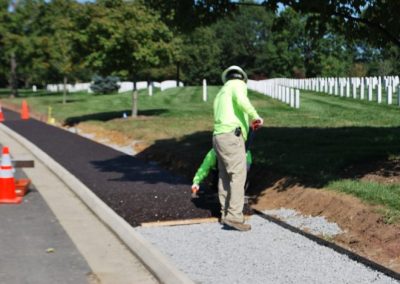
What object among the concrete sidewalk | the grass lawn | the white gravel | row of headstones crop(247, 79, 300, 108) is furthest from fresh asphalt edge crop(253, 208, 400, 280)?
row of headstones crop(247, 79, 300, 108)

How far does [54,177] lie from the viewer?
11805 mm

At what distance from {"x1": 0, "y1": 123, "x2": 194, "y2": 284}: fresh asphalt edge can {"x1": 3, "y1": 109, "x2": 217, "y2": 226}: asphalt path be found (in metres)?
0.16

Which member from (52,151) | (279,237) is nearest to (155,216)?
(279,237)

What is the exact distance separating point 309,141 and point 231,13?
4.16 metres

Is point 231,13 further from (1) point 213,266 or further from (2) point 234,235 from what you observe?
(1) point 213,266

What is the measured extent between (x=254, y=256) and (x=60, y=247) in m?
2.08

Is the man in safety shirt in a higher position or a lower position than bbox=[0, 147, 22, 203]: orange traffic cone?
Result: higher

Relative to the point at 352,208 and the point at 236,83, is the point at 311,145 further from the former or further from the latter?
the point at 236,83

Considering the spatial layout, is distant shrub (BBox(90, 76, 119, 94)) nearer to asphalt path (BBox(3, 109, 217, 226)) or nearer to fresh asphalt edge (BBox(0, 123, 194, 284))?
asphalt path (BBox(3, 109, 217, 226))

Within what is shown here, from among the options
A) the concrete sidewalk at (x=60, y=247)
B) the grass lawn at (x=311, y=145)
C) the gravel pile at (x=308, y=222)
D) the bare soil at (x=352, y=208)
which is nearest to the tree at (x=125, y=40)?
the grass lawn at (x=311, y=145)

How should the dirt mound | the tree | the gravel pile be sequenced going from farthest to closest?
the tree
the gravel pile
the dirt mound

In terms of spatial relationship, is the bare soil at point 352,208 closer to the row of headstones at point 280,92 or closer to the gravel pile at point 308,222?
the gravel pile at point 308,222

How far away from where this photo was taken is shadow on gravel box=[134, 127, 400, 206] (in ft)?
29.3

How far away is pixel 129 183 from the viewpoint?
1030cm
